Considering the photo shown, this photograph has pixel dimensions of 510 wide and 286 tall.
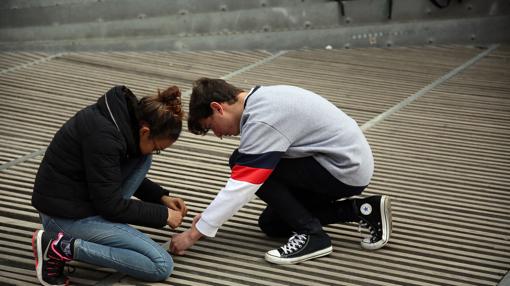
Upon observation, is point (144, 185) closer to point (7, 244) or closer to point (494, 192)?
point (7, 244)

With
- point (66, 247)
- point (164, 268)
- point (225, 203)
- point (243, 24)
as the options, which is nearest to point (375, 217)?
point (225, 203)

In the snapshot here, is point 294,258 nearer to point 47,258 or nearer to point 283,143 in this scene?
point 283,143

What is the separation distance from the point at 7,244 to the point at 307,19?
6.23 metres

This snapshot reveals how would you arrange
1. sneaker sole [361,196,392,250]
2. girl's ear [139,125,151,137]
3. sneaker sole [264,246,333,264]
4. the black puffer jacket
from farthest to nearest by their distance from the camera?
sneaker sole [361,196,392,250]
sneaker sole [264,246,333,264]
girl's ear [139,125,151,137]
the black puffer jacket

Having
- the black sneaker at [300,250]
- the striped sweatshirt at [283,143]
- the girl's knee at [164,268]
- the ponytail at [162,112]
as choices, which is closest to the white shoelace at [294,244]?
the black sneaker at [300,250]

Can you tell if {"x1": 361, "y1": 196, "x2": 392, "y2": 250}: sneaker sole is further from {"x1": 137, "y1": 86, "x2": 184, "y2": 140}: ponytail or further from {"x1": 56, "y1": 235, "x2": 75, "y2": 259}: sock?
{"x1": 56, "y1": 235, "x2": 75, "y2": 259}: sock

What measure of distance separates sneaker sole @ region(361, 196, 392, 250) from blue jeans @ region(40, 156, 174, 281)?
112 cm

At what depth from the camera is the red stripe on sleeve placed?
427 cm

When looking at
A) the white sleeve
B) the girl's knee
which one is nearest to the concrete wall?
the white sleeve

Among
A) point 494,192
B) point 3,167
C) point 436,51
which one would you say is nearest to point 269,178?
point 494,192

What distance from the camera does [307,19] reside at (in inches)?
403

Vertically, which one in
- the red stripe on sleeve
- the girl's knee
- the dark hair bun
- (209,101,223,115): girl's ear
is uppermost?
the dark hair bun

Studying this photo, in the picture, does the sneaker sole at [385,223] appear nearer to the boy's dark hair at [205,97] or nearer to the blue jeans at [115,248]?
the boy's dark hair at [205,97]

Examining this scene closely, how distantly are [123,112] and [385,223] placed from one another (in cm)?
151
